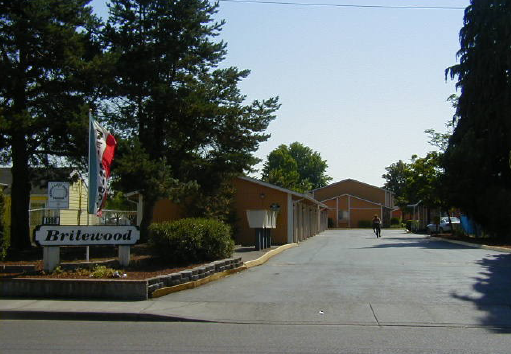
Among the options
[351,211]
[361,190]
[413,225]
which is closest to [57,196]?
[413,225]

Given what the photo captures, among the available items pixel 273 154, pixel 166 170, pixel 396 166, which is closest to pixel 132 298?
pixel 166 170

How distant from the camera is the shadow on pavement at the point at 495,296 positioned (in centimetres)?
956

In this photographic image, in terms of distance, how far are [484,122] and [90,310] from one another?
2874 centimetres

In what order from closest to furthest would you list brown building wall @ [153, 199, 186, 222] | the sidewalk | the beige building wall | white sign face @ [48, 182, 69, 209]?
the sidewalk < white sign face @ [48, 182, 69, 209] < brown building wall @ [153, 199, 186, 222] < the beige building wall

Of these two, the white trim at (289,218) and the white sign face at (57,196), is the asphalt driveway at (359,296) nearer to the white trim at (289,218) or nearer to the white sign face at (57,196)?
the white sign face at (57,196)

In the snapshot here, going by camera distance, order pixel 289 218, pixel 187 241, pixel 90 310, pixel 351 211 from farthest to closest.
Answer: pixel 351 211 < pixel 289 218 < pixel 187 241 < pixel 90 310

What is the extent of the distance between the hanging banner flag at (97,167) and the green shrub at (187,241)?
1792mm

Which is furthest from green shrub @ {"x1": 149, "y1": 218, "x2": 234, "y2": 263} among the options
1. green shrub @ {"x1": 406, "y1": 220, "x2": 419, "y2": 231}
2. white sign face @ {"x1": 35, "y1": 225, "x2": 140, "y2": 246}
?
green shrub @ {"x1": 406, "y1": 220, "x2": 419, "y2": 231}

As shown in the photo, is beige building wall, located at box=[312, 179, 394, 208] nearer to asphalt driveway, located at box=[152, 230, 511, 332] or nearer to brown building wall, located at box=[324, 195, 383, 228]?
brown building wall, located at box=[324, 195, 383, 228]

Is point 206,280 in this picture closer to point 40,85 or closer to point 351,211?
point 40,85

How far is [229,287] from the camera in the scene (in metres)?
13.1

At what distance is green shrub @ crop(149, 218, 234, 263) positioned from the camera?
48.8ft

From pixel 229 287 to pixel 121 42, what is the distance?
12339 mm

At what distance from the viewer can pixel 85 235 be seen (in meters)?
13.1
